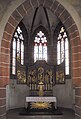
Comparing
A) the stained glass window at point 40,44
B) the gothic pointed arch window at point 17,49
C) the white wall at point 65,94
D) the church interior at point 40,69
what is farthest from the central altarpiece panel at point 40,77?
the stained glass window at point 40,44

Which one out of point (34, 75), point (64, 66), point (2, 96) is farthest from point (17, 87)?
point (2, 96)

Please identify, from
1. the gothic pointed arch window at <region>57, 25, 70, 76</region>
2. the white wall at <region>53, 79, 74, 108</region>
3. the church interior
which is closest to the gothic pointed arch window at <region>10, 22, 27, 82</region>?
the church interior

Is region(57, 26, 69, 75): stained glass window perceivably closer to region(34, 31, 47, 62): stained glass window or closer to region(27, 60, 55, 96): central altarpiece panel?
region(27, 60, 55, 96): central altarpiece panel

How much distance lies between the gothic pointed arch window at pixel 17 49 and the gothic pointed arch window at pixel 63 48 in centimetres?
255

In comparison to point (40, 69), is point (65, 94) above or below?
below

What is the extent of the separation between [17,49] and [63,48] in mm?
3205

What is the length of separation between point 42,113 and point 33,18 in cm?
696

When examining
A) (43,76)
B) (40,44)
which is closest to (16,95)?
(43,76)

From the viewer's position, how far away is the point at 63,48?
49.1 feet

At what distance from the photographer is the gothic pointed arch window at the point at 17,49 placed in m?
14.2

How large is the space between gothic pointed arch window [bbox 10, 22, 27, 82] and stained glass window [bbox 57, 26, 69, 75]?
2556 millimetres

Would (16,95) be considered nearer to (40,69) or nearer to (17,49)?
(40,69)

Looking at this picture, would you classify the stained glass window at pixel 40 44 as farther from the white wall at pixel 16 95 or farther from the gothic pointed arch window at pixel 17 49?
the white wall at pixel 16 95

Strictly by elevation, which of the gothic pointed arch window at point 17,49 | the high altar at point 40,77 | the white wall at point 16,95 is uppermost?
the gothic pointed arch window at point 17,49
